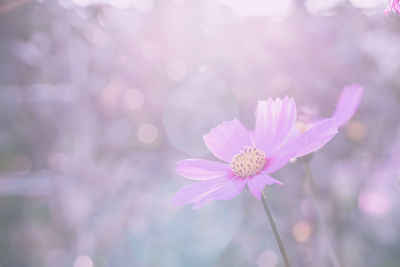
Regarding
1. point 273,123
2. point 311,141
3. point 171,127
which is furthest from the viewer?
point 171,127

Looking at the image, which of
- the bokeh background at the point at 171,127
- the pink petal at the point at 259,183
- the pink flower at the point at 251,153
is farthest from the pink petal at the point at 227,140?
the bokeh background at the point at 171,127

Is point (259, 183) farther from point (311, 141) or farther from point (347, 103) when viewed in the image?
point (347, 103)

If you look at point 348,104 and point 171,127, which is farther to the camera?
point 171,127

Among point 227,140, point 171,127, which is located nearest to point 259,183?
point 227,140

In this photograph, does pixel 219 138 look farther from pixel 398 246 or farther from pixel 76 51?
pixel 76 51

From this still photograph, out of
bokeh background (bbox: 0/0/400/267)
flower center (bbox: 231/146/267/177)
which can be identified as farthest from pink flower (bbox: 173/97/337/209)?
bokeh background (bbox: 0/0/400/267)

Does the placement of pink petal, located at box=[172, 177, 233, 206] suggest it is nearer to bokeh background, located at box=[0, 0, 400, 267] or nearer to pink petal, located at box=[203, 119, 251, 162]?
pink petal, located at box=[203, 119, 251, 162]
